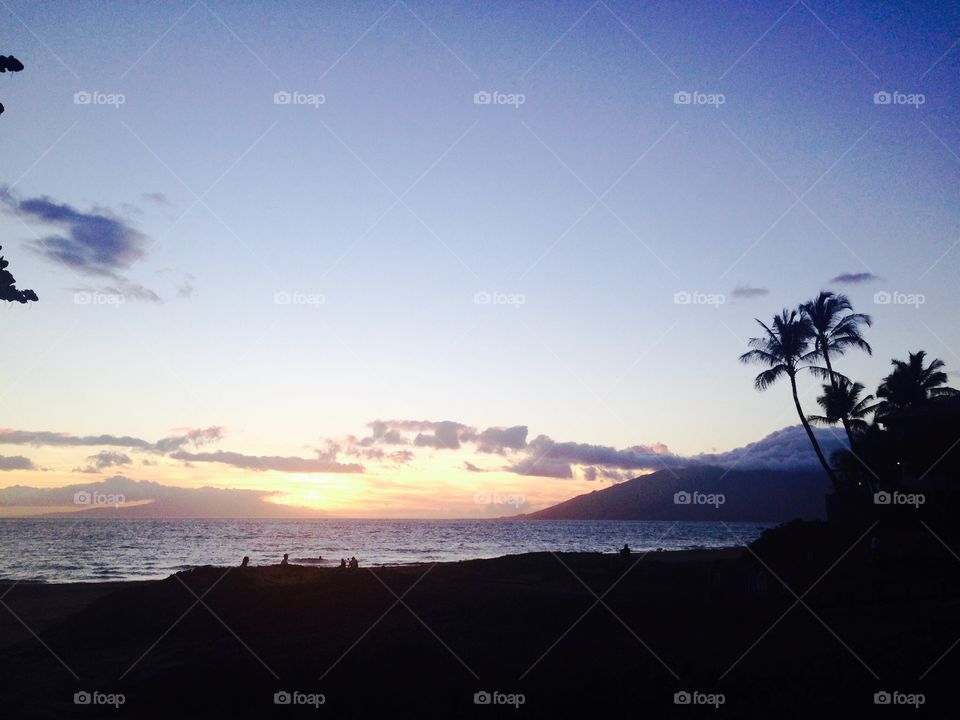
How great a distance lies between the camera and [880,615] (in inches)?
696

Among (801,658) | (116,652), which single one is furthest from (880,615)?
Answer: (116,652)

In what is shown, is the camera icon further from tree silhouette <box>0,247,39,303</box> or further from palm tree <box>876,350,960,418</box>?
palm tree <box>876,350,960,418</box>

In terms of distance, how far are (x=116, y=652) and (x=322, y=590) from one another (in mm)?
7740

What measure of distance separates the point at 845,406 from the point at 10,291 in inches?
1668

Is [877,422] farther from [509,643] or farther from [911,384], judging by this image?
[509,643]

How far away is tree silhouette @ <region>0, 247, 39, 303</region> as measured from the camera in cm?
1248
